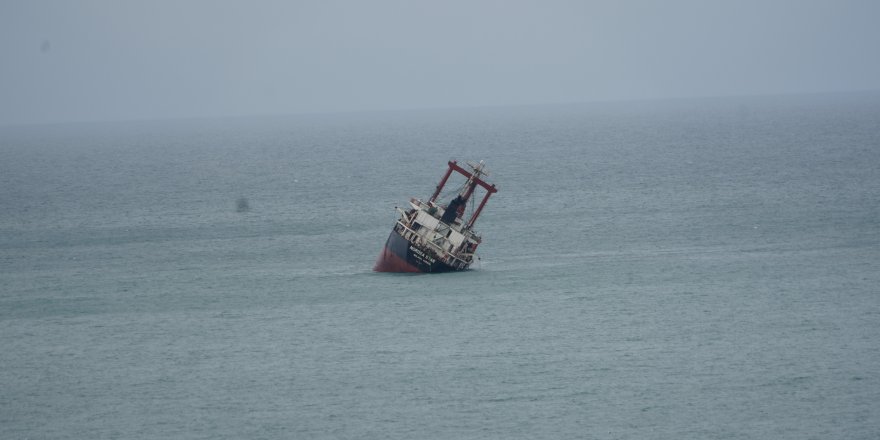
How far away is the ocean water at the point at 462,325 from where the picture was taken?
5359 cm

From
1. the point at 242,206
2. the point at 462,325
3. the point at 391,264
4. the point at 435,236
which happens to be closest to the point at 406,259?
the point at 391,264

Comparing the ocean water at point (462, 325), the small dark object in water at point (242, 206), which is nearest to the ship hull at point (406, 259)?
the ocean water at point (462, 325)

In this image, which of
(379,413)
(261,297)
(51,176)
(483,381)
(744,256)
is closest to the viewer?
(379,413)

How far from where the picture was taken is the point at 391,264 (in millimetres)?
81312

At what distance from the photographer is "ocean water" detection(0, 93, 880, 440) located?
53.6 metres

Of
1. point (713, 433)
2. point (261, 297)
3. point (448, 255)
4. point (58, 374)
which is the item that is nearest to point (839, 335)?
point (713, 433)

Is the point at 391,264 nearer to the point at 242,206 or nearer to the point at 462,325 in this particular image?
the point at 462,325

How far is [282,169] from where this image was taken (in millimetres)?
191000

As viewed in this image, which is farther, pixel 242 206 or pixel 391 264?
pixel 242 206

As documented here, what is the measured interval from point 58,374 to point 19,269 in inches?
1201

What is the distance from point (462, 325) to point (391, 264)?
1399cm

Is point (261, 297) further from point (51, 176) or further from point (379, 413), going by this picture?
point (51, 176)

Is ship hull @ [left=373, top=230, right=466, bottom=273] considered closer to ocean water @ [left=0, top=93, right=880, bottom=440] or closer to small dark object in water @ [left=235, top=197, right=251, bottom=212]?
ocean water @ [left=0, top=93, right=880, bottom=440]

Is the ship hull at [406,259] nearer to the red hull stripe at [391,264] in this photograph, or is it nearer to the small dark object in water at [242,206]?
the red hull stripe at [391,264]
